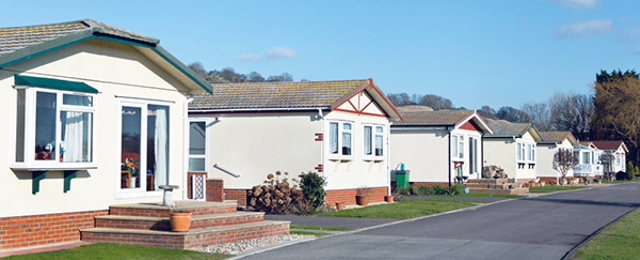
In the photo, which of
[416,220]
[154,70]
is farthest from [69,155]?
[416,220]

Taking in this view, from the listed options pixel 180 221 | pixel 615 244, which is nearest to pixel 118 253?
pixel 180 221

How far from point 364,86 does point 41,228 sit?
42.6ft

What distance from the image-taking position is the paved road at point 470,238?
11.2m

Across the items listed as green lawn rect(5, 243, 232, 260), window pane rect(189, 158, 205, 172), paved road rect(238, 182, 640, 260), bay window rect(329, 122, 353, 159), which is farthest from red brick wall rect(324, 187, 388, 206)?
green lawn rect(5, 243, 232, 260)

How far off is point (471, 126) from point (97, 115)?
955 inches

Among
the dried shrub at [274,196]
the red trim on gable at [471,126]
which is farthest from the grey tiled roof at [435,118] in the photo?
the dried shrub at [274,196]

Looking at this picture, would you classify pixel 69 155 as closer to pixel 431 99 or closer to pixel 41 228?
pixel 41 228

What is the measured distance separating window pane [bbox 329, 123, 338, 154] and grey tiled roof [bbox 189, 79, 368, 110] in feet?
3.27

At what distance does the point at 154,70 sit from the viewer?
13898 millimetres

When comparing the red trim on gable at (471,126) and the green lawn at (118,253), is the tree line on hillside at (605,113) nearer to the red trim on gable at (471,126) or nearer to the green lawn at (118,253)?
the red trim on gable at (471,126)

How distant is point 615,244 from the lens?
40.4 ft

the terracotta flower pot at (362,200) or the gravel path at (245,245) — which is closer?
the gravel path at (245,245)

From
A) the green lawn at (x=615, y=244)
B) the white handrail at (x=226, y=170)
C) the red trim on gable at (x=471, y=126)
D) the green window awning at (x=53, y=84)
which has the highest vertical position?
the red trim on gable at (x=471, y=126)

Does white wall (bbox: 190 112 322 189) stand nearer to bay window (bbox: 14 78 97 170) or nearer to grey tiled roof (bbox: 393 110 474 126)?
bay window (bbox: 14 78 97 170)
